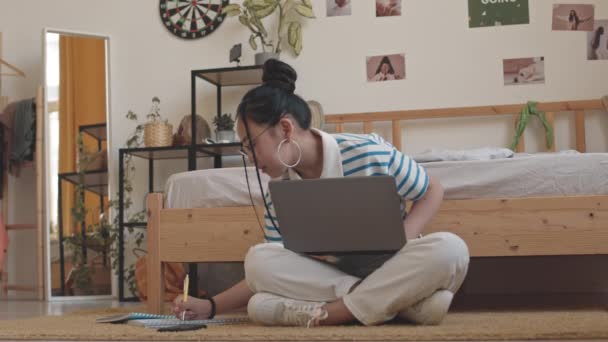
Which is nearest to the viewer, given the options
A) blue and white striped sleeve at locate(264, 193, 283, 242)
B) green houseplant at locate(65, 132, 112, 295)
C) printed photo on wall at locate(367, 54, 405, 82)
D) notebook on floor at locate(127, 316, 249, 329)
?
notebook on floor at locate(127, 316, 249, 329)

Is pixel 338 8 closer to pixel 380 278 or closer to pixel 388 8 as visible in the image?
pixel 388 8

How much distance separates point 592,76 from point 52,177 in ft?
8.25

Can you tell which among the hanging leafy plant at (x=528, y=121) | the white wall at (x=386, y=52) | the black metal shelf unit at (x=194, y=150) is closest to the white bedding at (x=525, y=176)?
the hanging leafy plant at (x=528, y=121)

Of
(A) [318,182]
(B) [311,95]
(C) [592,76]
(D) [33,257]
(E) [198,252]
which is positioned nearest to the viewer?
(A) [318,182]

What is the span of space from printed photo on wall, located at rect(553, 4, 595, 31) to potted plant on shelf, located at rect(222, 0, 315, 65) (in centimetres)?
108

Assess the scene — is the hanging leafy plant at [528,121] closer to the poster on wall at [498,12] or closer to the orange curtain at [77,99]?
the poster on wall at [498,12]

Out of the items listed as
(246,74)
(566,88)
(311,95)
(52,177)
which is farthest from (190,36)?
(566,88)

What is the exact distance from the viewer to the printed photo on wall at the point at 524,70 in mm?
3500

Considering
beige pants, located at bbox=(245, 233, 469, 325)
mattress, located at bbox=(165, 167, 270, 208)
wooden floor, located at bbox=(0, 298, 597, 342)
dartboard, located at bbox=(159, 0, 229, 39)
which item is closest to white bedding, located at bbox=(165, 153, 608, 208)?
wooden floor, located at bbox=(0, 298, 597, 342)

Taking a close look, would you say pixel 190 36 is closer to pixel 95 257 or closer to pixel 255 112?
pixel 95 257

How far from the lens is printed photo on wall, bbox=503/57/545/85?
11.5 feet

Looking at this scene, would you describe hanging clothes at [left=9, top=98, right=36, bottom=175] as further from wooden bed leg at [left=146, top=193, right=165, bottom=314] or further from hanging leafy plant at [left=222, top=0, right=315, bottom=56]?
wooden bed leg at [left=146, top=193, right=165, bottom=314]

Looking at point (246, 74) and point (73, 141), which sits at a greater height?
point (246, 74)

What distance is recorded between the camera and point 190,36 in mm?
3848
